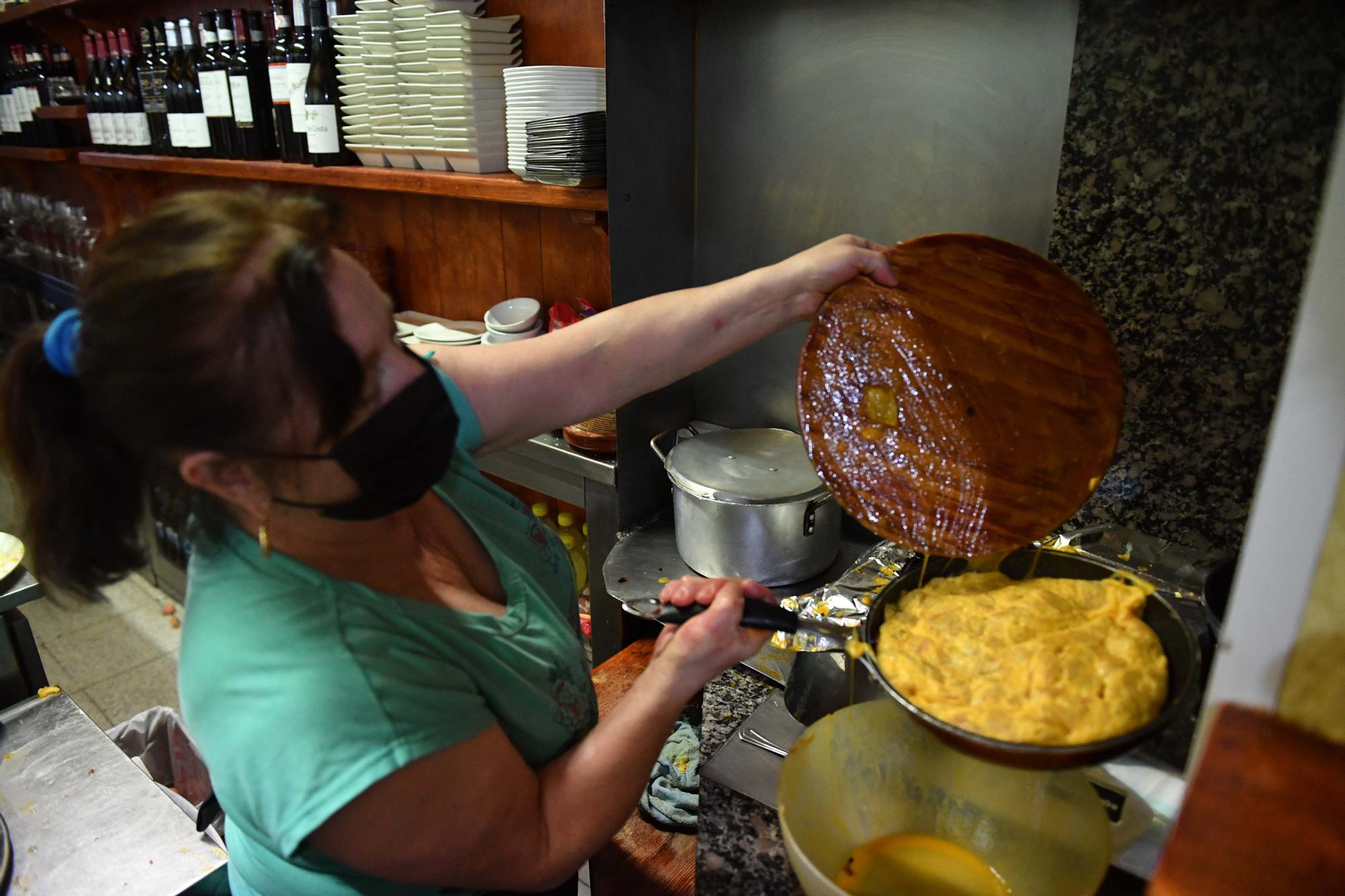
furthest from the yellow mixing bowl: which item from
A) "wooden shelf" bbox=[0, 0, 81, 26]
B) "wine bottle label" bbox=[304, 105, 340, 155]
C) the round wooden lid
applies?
"wooden shelf" bbox=[0, 0, 81, 26]

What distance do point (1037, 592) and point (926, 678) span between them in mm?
197

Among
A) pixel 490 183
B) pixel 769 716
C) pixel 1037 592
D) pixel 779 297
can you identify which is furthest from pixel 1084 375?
pixel 490 183

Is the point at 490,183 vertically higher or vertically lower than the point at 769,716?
higher

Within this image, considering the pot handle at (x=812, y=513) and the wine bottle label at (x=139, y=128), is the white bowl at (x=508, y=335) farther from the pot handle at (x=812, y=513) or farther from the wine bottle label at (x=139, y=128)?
the wine bottle label at (x=139, y=128)

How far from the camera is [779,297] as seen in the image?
3.98 ft

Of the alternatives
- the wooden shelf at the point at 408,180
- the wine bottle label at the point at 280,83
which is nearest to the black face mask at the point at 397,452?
the wooden shelf at the point at 408,180

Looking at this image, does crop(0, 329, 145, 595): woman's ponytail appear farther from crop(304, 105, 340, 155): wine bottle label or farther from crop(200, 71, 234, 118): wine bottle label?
crop(200, 71, 234, 118): wine bottle label

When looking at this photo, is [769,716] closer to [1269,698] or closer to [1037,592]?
[1037,592]

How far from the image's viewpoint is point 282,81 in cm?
230

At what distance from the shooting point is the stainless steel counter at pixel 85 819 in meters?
1.35

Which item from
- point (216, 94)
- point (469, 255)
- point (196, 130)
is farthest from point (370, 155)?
point (196, 130)

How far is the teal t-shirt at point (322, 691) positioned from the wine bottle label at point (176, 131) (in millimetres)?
2451

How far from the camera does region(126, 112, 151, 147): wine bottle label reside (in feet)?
9.84

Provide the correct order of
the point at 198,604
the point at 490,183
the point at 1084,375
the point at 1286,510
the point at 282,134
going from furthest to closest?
the point at 282,134, the point at 490,183, the point at 1084,375, the point at 198,604, the point at 1286,510
